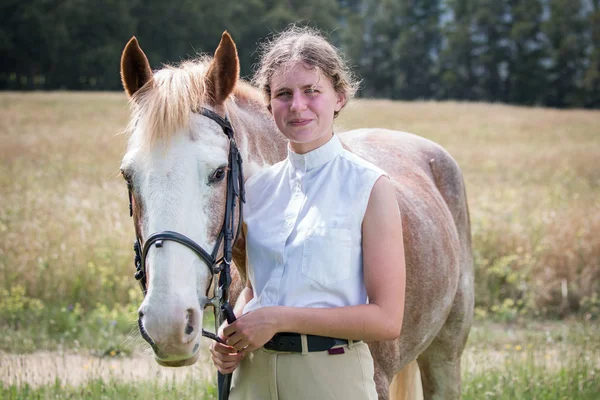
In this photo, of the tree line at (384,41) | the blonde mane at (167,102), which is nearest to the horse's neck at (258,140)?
the blonde mane at (167,102)

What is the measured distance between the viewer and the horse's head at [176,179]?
5.65 feet

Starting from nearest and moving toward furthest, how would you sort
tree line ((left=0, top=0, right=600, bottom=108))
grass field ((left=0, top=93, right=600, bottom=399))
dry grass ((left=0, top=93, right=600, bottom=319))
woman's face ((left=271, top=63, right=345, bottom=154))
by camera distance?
1. woman's face ((left=271, top=63, right=345, bottom=154))
2. grass field ((left=0, top=93, right=600, bottom=399))
3. dry grass ((left=0, top=93, right=600, bottom=319))
4. tree line ((left=0, top=0, right=600, bottom=108))

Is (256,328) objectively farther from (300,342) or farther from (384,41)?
(384,41)

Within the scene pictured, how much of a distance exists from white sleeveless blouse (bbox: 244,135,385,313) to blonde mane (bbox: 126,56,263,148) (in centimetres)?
36

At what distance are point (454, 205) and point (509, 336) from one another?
2.62 meters

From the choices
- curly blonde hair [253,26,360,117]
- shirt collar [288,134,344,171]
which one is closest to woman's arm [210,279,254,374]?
shirt collar [288,134,344,171]

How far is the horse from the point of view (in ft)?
5.75

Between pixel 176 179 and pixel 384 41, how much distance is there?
6180 centimetres

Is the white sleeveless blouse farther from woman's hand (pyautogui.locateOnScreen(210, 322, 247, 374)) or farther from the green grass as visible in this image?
the green grass

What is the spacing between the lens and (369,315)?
1789 mm

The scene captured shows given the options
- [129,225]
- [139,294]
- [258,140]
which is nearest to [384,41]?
[129,225]

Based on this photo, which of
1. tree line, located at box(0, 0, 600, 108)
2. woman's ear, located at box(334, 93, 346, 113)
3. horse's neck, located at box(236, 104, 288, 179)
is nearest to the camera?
woman's ear, located at box(334, 93, 346, 113)

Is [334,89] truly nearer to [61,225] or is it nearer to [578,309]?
[578,309]

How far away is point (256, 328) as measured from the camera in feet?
5.77
